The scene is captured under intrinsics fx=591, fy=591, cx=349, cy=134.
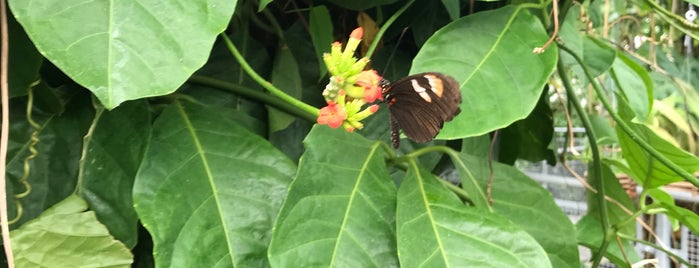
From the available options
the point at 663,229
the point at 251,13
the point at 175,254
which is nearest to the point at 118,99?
the point at 175,254

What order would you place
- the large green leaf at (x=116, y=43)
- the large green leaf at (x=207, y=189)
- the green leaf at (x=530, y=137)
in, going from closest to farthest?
the large green leaf at (x=116, y=43) → the large green leaf at (x=207, y=189) → the green leaf at (x=530, y=137)

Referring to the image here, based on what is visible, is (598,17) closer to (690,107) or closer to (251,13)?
(690,107)

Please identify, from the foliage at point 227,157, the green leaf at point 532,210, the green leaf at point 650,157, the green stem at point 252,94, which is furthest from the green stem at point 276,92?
the green leaf at point 650,157

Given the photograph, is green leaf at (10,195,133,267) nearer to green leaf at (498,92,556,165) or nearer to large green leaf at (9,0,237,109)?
large green leaf at (9,0,237,109)

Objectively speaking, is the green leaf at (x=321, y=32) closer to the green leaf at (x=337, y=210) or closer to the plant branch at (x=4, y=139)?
the green leaf at (x=337, y=210)

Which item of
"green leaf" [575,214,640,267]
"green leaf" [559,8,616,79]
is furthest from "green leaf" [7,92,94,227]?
"green leaf" [575,214,640,267]
